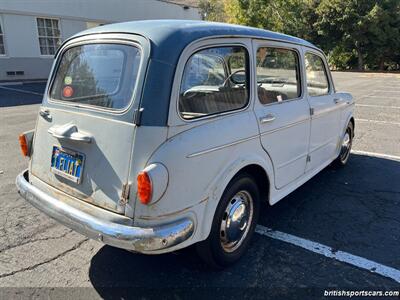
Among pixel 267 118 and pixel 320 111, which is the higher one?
pixel 267 118

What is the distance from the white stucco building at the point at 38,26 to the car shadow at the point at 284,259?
→ 58.1ft

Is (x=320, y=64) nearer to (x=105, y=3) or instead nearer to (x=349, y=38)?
(x=105, y=3)

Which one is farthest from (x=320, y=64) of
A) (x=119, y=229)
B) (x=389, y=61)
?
(x=389, y=61)

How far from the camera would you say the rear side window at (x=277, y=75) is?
3.36 metres

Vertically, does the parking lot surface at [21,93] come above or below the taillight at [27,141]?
below

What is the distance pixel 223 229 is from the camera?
9.87 ft

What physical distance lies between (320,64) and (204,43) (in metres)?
2.46

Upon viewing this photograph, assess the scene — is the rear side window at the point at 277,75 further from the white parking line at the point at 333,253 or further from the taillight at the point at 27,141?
the taillight at the point at 27,141

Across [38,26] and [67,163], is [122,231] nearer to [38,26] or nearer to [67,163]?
[67,163]

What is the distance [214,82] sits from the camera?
3.03 metres

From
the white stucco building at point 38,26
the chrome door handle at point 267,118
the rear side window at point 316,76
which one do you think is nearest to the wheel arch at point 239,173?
the chrome door handle at point 267,118

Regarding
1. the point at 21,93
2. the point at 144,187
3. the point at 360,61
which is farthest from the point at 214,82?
the point at 360,61

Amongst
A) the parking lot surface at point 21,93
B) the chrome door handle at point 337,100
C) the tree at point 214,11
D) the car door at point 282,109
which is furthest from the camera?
the tree at point 214,11

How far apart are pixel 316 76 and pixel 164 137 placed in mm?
2755
